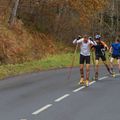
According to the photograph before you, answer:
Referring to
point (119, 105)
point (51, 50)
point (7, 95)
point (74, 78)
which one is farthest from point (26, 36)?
point (119, 105)

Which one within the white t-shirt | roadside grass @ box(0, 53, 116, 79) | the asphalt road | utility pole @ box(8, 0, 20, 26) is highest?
utility pole @ box(8, 0, 20, 26)

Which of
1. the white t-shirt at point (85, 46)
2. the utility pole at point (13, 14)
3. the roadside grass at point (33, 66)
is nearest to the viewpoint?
the white t-shirt at point (85, 46)

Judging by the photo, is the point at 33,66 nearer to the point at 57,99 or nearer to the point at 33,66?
the point at 33,66

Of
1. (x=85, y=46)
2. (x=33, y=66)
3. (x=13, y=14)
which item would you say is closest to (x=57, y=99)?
(x=85, y=46)

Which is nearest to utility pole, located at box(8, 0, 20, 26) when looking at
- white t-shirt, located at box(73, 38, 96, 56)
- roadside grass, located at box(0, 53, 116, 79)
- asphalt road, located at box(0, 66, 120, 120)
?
roadside grass, located at box(0, 53, 116, 79)

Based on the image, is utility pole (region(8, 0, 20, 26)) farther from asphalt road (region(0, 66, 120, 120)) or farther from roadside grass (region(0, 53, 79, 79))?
asphalt road (region(0, 66, 120, 120))

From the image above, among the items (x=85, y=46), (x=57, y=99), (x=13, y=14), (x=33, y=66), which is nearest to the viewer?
(x=57, y=99)

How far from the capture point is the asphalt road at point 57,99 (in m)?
13.1

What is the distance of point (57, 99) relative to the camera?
16078 mm

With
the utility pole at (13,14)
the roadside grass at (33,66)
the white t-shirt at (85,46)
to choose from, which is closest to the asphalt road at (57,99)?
the white t-shirt at (85,46)

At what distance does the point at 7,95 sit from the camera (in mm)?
16938

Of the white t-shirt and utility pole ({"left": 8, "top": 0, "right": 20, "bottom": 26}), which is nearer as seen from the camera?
the white t-shirt

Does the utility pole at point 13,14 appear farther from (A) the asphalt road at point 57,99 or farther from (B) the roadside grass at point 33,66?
(A) the asphalt road at point 57,99

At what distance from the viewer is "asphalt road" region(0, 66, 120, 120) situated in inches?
516
